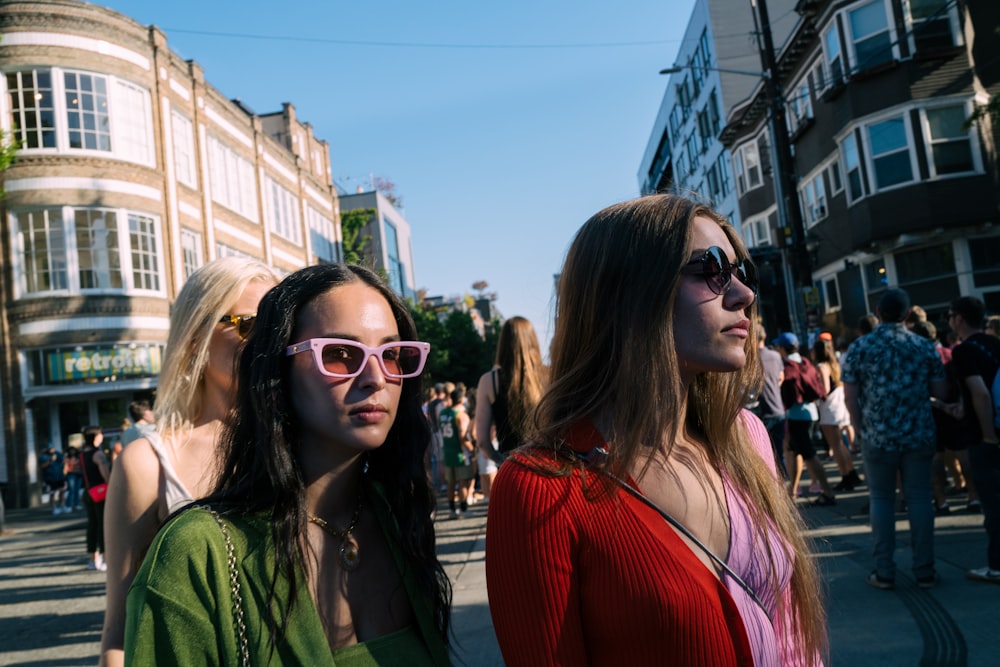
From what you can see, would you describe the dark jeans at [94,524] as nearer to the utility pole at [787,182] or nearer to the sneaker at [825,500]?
the sneaker at [825,500]

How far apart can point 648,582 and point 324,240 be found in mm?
40750

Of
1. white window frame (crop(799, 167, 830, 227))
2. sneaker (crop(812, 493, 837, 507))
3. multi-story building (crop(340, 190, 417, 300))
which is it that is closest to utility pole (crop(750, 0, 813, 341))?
sneaker (crop(812, 493, 837, 507))

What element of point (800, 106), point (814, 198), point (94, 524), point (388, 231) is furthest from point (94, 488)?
point (388, 231)

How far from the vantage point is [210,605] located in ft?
4.81

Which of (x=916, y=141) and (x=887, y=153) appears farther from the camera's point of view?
(x=887, y=153)

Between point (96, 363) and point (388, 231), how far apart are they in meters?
43.3

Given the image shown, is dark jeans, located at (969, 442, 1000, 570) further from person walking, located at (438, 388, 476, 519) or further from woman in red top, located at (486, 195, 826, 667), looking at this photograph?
person walking, located at (438, 388, 476, 519)

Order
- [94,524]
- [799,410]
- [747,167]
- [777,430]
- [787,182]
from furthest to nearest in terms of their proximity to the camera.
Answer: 1. [747,167]
2. [787,182]
3. [94,524]
4. [799,410]
5. [777,430]

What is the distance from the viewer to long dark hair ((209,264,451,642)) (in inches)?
63.5

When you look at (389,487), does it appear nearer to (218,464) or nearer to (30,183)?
(218,464)

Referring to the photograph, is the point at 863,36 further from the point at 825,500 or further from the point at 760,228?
the point at 825,500

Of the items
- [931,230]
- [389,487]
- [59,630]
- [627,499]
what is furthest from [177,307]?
[931,230]

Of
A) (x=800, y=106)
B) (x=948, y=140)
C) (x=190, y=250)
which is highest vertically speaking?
(x=800, y=106)

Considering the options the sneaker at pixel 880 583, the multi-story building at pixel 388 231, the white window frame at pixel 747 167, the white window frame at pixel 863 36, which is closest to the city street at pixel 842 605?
the sneaker at pixel 880 583
